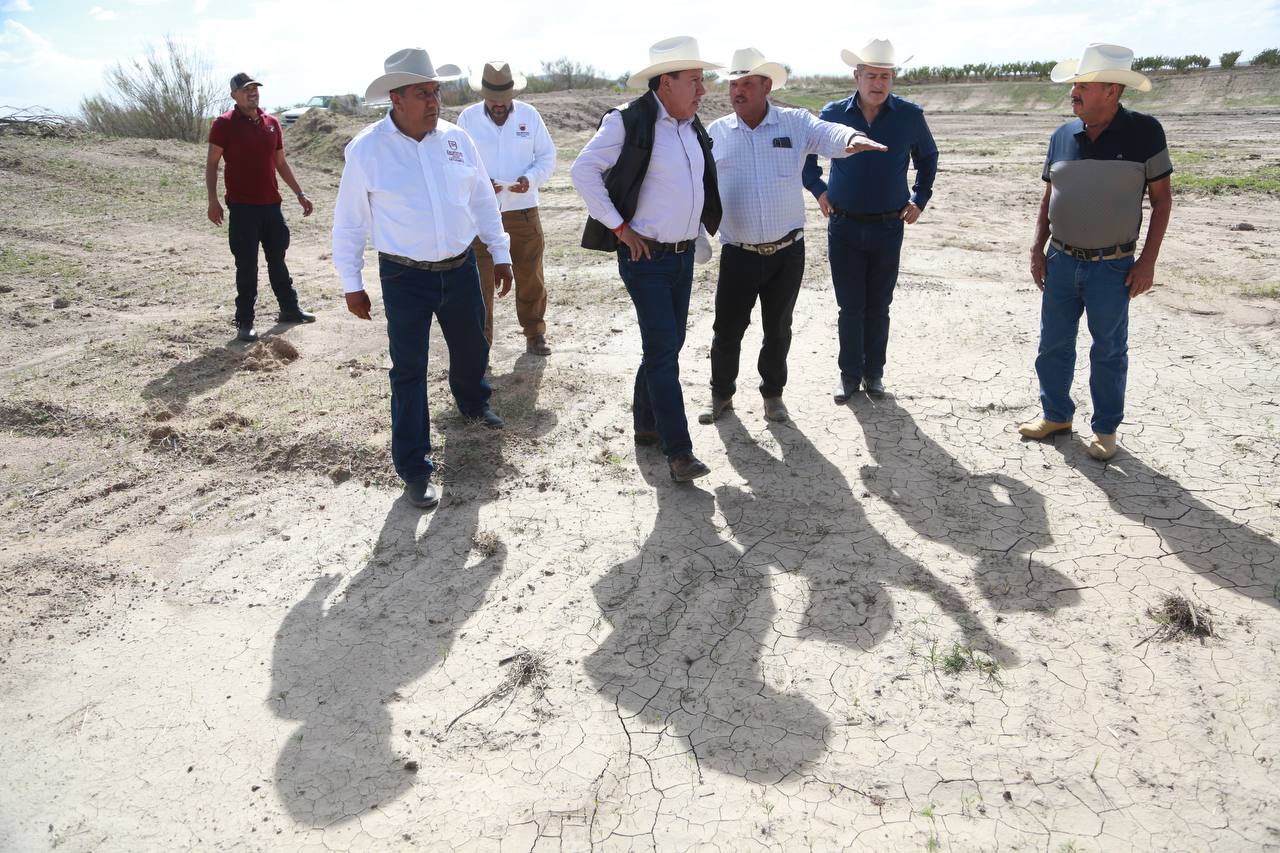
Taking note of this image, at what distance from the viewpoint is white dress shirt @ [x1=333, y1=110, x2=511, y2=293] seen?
430cm

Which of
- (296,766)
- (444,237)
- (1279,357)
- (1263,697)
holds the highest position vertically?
(444,237)

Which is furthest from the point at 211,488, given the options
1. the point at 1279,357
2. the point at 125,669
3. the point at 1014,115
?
the point at 1014,115

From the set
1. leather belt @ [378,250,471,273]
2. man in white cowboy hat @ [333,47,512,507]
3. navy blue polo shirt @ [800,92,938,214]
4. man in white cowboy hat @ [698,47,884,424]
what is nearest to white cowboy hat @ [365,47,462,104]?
man in white cowboy hat @ [333,47,512,507]

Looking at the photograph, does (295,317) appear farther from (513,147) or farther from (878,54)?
(878,54)

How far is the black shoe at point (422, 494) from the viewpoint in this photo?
4.60m

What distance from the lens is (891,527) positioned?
427cm

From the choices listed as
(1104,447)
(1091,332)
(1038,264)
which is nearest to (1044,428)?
(1104,447)

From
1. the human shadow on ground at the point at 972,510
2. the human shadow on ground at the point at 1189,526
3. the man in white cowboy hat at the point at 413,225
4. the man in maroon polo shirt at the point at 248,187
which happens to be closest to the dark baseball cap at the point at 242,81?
the man in maroon polo shirt at the point at 248,187

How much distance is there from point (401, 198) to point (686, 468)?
1.95 m

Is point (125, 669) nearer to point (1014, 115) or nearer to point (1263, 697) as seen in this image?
point (1263, 697)

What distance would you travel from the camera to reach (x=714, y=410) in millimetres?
5512

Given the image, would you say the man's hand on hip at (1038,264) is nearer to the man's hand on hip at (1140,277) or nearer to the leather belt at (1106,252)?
the leather belt at (1106,252)

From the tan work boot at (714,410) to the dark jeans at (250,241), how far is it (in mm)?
4027

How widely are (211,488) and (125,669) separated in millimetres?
1550
